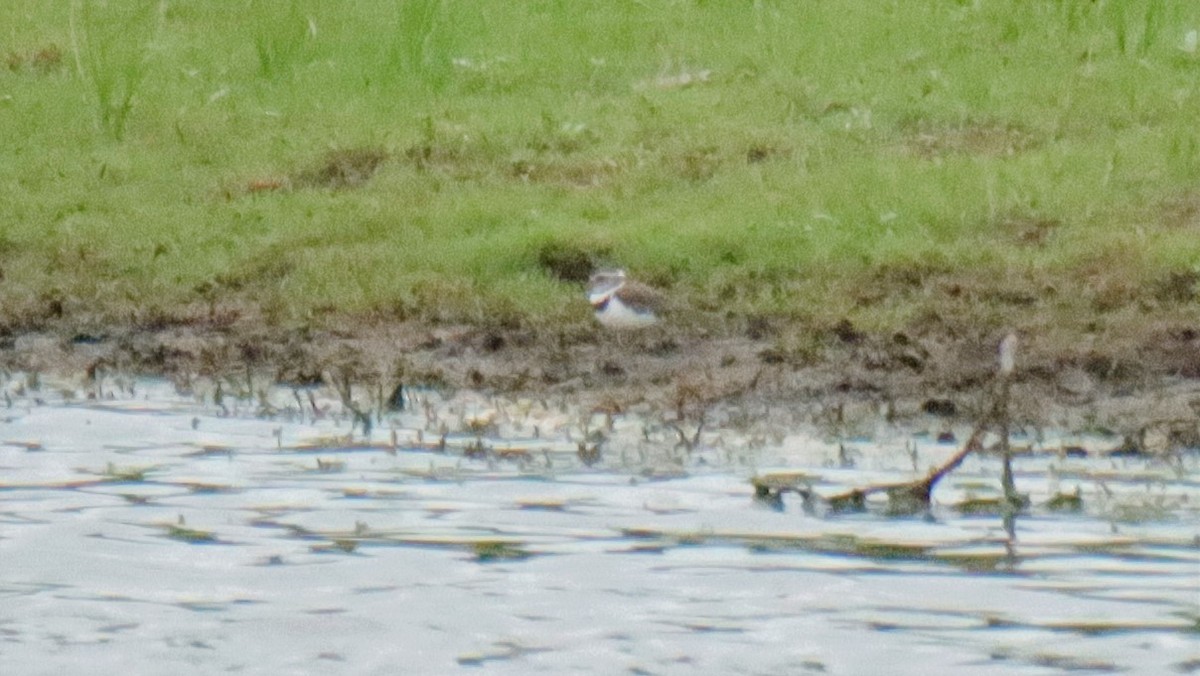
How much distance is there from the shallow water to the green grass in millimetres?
1911

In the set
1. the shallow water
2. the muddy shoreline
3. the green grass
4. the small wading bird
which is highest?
the green grass

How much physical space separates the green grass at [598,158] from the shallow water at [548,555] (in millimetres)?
1911

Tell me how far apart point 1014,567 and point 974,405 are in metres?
2.39

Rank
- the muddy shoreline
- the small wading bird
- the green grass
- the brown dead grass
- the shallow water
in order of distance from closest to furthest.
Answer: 1. the shallow water
2. the muddy shoreline
3. the small wading bird
4. the green grass
5. the brown dead grass

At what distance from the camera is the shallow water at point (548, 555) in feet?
21.5

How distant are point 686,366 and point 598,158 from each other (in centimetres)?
293

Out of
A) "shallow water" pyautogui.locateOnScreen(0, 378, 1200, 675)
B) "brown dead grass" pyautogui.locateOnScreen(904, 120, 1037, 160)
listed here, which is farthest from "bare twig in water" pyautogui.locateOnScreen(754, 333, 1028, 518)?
"brown dead grass" pyautogui.locateOnScreen(904, 120, 1037, 160)

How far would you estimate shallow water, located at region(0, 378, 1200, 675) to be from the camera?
655 cm

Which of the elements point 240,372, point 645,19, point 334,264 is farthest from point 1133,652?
point 645,19

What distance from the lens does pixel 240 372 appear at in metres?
10.7

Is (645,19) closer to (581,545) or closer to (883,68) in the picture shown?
(883,68)

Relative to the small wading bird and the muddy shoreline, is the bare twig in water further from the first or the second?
the small wading bird

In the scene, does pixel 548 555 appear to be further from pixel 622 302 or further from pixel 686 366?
pixel 622 302

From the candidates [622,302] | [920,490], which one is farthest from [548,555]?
[622,302]
